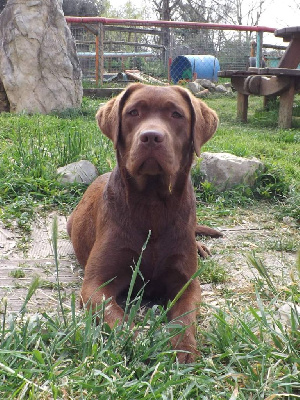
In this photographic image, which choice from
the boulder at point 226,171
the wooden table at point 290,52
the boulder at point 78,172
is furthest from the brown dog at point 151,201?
the wooden table at point 290,52

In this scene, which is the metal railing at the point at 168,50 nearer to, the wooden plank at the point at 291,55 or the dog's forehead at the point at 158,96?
the wooden plank at the point at 291,55

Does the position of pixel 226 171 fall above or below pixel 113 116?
below

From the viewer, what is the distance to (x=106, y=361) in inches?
84.5

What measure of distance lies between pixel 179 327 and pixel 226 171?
338 cm

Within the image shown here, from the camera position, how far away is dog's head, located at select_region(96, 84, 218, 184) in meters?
2.96

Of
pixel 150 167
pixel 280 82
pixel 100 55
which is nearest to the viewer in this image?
pixel 150 167

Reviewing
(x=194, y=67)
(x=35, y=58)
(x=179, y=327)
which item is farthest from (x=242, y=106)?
(x=179, y=327)

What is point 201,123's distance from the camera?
3426mm

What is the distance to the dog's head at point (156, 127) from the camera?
9.71 ft

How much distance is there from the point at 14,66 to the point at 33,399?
9415 millimetres

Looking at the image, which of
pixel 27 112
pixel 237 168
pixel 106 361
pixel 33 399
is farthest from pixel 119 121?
pixel 27 112

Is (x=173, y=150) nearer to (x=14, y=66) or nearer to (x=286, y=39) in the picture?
(x=14, y=66)

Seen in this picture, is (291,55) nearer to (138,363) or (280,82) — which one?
(280,82)

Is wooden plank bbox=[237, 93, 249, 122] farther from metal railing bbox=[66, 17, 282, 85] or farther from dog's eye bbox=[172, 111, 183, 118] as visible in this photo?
dog's eye bbox=[172, 111, 183, 118]
